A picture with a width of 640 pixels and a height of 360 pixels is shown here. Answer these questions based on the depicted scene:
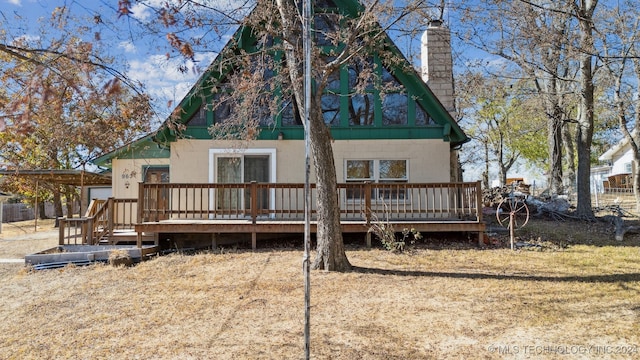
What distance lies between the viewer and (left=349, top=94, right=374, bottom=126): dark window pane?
34.8 ft

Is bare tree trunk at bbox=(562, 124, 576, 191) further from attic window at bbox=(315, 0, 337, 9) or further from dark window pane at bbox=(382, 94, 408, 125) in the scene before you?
attic window at bbox=(315, 0, 337, 9)

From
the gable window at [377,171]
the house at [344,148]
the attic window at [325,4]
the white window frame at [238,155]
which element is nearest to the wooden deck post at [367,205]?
the house at [344,148]

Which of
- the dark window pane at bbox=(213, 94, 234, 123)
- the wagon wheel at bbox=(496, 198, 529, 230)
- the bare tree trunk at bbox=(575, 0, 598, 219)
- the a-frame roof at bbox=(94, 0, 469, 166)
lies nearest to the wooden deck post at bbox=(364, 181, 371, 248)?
the a-frame roof at bbox=(94, 0, 469, 166)

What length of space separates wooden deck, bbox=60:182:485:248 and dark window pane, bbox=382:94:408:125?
1.91m

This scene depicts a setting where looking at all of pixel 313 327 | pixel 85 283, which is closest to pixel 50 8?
pixel 313 327

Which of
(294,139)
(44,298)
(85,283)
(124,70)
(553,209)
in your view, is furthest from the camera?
(553,209)

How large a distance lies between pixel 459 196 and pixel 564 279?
365cm

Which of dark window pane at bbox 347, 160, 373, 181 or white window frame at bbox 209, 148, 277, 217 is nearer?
white window frame at bbox 209, 148, 277, 217

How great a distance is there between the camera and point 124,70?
397cm

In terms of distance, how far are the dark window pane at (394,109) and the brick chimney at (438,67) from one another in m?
1.51

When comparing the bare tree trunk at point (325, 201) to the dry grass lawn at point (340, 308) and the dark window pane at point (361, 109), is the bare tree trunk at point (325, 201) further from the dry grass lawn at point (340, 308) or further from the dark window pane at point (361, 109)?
the dark window pane at point (361, 109)

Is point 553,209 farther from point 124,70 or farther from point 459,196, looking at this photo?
point 124,70

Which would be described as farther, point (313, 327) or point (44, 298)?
point (44, 298)

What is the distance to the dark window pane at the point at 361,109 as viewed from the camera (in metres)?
10.6
